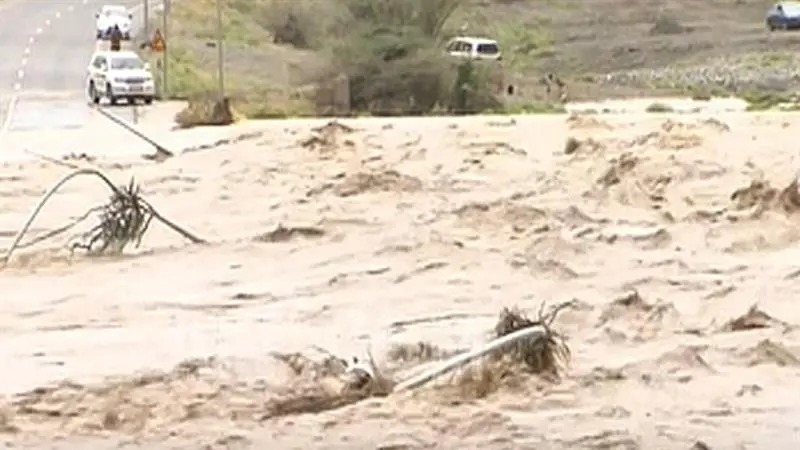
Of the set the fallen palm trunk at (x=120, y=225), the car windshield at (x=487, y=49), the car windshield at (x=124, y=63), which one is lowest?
the car windshield at (x=487, y=49)

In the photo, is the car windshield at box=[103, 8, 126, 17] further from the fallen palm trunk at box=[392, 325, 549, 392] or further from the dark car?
the fallen palm trunk at box=[392, 325, 549, 392]

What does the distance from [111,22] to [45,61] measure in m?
4.81

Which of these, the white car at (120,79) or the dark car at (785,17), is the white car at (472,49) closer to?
the white car at (120,79)

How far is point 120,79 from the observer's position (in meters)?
53.4

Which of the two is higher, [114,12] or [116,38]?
[114,12]

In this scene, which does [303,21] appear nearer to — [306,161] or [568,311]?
[306,161]

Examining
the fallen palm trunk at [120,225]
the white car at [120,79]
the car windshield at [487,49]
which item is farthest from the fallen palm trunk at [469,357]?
the car windshield at [487,49]

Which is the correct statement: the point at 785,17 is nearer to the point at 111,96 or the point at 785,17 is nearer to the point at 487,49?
the point at 487,49

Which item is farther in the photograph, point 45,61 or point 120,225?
point 45,61

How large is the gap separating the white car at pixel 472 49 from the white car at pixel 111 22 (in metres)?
10.8

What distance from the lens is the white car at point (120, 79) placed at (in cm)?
5341

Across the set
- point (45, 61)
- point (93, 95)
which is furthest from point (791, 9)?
point (93, 95)

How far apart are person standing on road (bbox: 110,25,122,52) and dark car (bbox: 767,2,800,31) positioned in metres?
24.7

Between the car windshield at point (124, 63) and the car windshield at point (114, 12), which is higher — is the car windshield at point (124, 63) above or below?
below
